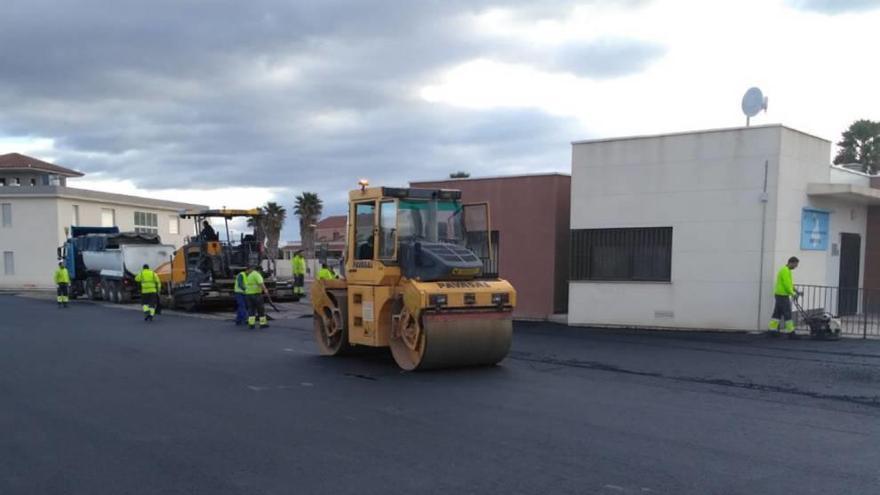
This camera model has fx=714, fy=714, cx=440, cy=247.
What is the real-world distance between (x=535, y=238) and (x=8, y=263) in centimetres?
3515

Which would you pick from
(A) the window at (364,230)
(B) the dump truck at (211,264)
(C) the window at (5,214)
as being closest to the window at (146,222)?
(C) the window at (5,214)

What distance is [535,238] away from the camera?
18.3 m

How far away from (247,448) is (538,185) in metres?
12.9

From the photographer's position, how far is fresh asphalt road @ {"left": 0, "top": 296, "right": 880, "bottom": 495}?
5.69 meters

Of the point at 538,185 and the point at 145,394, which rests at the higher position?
the point at 538,185

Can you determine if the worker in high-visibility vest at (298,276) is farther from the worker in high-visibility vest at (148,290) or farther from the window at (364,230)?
the window at (364,230)

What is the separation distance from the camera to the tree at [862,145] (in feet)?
114

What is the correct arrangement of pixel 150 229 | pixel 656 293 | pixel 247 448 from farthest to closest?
pixel 150 229 → pixel 656 293 → pixel 247 448

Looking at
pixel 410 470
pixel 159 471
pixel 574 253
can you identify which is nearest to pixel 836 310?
pixel 574 253

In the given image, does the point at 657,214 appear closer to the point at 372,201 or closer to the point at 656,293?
the point at 656,293

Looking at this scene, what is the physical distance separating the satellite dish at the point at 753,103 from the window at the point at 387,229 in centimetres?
Answer: 864

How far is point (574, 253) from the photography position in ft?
56.4

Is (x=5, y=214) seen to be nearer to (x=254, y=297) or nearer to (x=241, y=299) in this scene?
(x=241, y=299)

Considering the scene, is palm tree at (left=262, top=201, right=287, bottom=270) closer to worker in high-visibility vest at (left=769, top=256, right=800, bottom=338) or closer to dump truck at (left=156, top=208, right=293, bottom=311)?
dump truck at (left=156, top=208, right=293, bottom=311)
